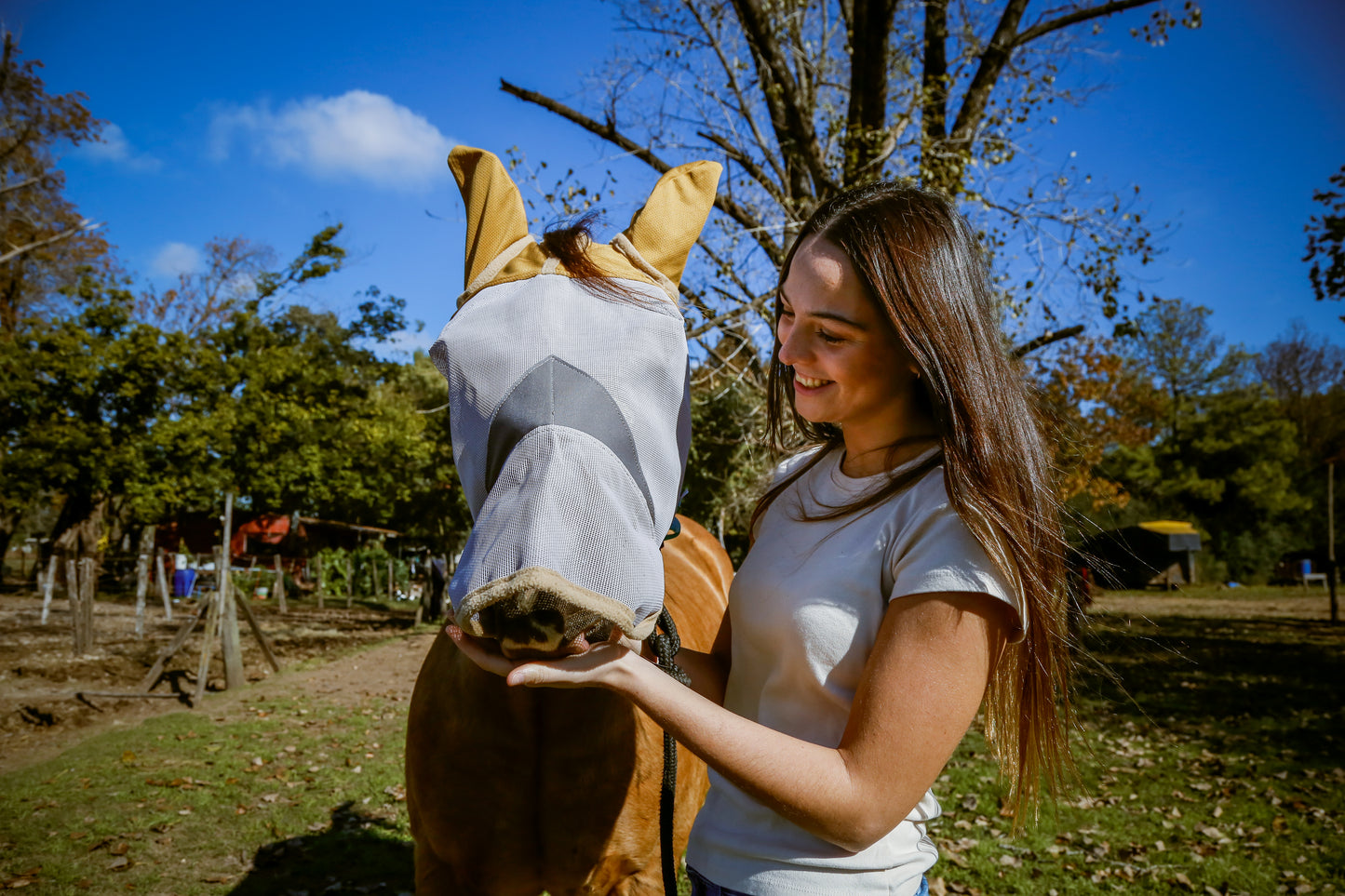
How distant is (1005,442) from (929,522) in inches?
7.5

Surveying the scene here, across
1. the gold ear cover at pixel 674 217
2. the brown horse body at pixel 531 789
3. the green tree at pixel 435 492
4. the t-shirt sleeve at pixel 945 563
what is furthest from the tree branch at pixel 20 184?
the t-shirt sleeve at pixel 945 563

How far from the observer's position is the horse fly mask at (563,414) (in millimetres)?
996

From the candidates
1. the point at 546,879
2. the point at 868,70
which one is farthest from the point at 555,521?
the point at 868,70

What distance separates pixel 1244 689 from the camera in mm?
9242

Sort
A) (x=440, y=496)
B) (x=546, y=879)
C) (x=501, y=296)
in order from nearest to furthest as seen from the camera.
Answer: (x=501, y=296) < (x=546, y=879) < (x=440, y=496)

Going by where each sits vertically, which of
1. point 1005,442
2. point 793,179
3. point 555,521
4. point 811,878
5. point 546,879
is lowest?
point 546,879

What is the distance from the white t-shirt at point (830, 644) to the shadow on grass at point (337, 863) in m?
3.81

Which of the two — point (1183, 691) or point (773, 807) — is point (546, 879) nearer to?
point (773, 807)

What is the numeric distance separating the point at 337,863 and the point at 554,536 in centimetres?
457

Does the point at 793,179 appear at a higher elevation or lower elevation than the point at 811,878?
higher

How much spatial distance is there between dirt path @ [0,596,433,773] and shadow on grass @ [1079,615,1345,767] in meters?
8.58

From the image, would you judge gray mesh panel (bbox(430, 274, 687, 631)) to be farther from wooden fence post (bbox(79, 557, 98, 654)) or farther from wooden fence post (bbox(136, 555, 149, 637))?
wooden fence post (bbox(136, 555, 149, 637))

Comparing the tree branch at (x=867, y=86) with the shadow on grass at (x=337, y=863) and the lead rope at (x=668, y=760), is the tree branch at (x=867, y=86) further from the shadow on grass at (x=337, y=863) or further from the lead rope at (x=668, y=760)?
the shadow on grass at (x=337, y=863)

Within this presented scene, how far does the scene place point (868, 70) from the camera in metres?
7.67
